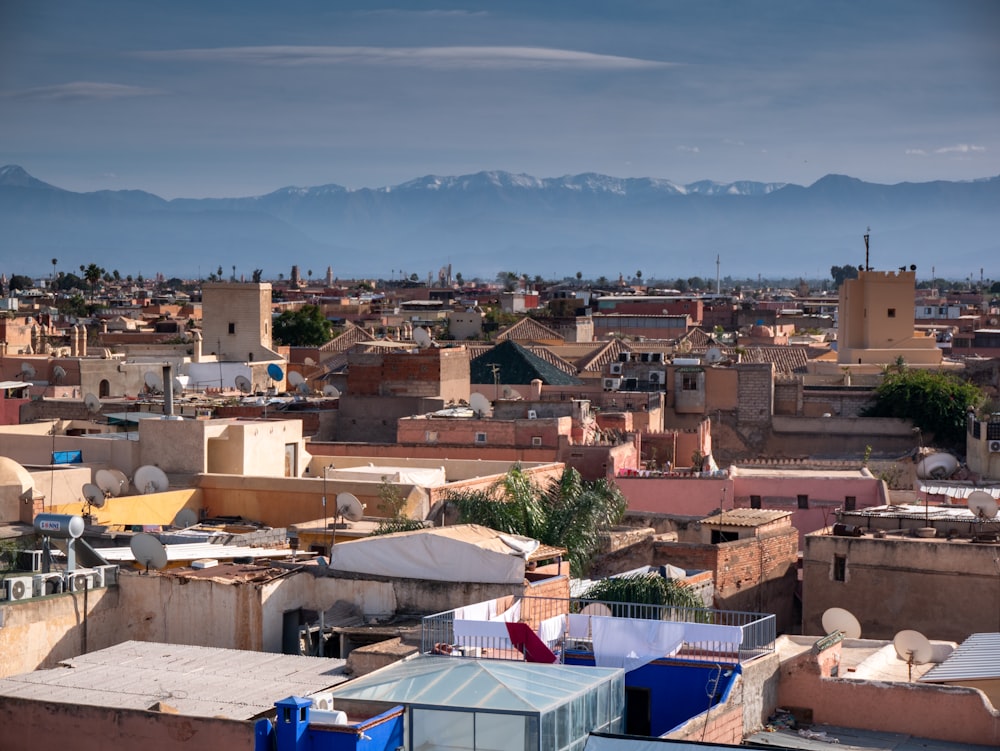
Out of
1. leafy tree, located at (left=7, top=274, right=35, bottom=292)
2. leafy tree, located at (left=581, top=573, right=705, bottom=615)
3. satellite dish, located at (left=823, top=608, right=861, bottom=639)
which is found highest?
leafy tree, located at (left=7, top=274, right=35, bottom=292)

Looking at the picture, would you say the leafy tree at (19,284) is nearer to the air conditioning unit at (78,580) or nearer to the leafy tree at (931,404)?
the leafy tree at (931,404)

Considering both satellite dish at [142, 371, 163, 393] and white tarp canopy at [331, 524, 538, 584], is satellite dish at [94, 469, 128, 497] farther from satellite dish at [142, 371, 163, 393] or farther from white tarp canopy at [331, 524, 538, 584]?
satellite dish at [142, 371, 163, 393]

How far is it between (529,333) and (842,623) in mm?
45432

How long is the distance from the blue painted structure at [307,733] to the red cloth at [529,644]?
231cm

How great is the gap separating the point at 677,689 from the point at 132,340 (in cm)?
4739

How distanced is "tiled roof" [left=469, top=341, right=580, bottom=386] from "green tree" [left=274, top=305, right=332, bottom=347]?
28.4 metres

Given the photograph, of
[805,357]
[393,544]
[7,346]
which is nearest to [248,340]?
[7,346]

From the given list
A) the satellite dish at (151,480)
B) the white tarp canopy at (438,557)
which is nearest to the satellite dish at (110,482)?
the satellite dish at (151,480)

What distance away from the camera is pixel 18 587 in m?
13.3

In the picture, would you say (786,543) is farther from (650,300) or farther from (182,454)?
(650,300)

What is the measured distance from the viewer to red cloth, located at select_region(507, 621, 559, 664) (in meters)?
12.2

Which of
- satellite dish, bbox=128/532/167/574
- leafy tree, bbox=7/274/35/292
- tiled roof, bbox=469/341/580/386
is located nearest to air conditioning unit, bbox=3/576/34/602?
satellite dish, bbox=128/532/167/574

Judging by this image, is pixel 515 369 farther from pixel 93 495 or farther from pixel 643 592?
pixel 643 592

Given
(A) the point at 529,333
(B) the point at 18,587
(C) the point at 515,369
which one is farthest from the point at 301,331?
(B) the point at 18,587
